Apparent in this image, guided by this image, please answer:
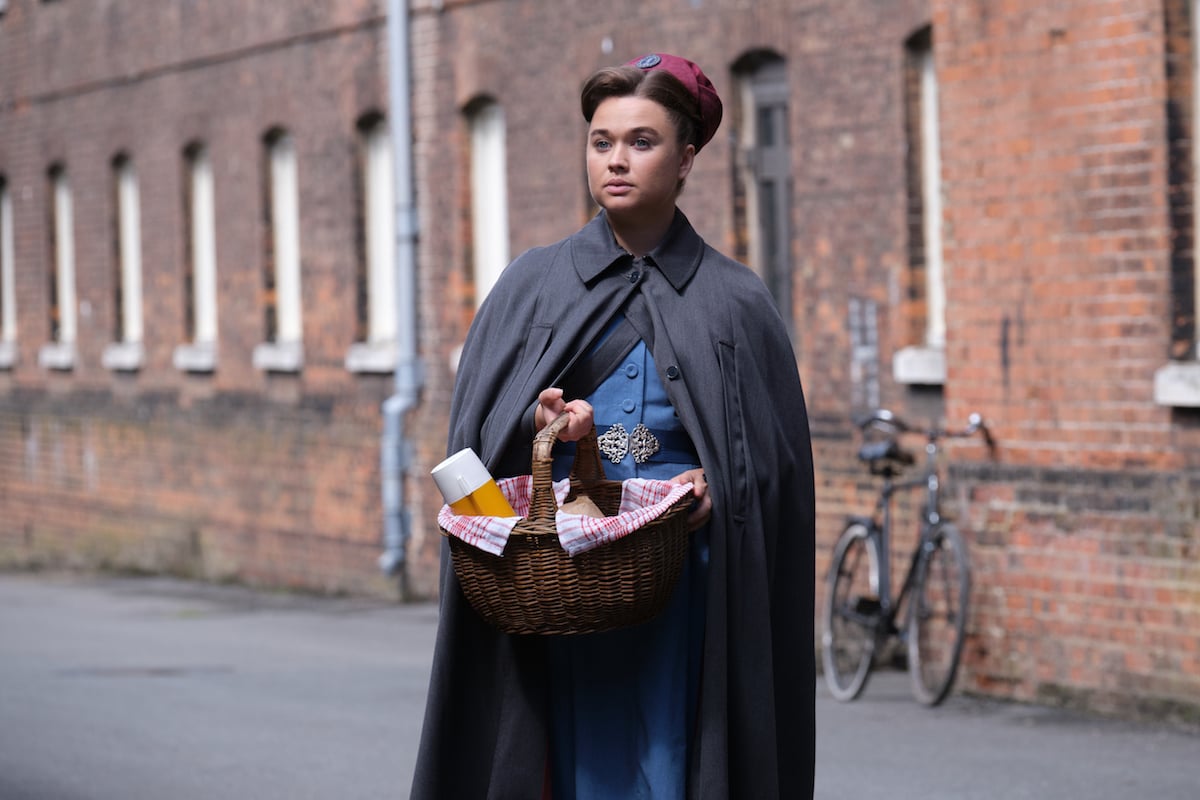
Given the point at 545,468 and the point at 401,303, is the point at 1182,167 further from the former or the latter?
the point at 401,303

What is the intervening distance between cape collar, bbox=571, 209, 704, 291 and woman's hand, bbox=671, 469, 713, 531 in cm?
44

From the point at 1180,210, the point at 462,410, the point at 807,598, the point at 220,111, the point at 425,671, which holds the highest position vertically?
the point at 220,111

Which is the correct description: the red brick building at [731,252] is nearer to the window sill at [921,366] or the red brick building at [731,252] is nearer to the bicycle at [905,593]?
the window sill at [921,366]

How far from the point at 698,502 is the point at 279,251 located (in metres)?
14.4

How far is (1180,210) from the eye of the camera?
387 inches

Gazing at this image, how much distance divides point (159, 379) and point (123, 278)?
1566 mm

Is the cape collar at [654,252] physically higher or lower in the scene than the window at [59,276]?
lower

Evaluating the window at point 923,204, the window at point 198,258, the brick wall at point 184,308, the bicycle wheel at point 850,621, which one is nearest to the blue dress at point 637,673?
the bicycle wheel at point 850,621

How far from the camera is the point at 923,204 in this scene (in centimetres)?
1187

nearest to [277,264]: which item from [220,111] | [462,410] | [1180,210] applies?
[220,111]

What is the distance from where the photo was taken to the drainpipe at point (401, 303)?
16.3 meters

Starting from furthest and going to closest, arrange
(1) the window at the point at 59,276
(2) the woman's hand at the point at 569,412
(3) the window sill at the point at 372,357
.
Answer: (1) the window at the point at 59,276
(3) the window sill at the point at 372,357
(2) the woman's hand at the point at 569,412

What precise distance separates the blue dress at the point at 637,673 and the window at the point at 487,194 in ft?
36.6

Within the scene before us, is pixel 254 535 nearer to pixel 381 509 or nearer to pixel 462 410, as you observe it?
pixel 381 509
